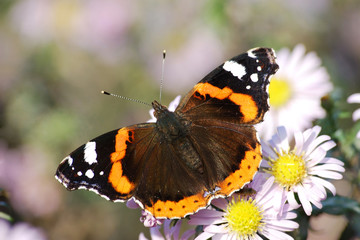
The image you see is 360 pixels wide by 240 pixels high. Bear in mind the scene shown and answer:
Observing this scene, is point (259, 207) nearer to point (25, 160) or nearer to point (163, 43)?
point (25, 160)

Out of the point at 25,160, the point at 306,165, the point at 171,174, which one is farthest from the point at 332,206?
the point at 25,160

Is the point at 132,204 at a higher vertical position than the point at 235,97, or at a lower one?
lower

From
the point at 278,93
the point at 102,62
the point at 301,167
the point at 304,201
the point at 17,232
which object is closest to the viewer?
the point at 304,201

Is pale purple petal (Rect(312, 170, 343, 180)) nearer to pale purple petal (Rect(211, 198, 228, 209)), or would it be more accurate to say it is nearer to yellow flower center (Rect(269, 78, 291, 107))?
pale purple petal (Rect(211, 198, 228, 209))

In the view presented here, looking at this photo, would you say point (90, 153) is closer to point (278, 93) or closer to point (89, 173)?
point (89, 173)

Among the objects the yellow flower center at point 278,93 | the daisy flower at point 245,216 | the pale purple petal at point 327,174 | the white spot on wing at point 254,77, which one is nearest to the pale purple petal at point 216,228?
the daisy flower at point 245,216

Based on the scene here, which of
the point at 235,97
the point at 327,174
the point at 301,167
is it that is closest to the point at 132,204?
the point at 235,97
